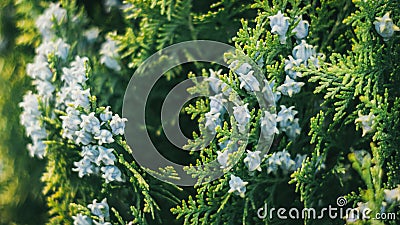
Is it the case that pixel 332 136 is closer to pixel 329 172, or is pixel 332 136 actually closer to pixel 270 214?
pixel 329 172

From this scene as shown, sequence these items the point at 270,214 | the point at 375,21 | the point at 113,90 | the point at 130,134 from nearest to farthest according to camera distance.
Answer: the point at 375,21
the point at 270,214
the point at 130,134
the point at 113,90

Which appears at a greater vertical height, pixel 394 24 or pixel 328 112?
pixel 394 24

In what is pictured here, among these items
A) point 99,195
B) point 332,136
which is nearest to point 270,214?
point 332,136

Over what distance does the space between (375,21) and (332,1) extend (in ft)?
0.50

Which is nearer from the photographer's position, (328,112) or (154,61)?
(328,112)

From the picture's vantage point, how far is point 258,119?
4.07 feet

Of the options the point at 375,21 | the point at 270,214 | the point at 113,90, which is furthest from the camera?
the point at 113,90

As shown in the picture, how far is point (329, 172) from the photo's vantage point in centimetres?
130

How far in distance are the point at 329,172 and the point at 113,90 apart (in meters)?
0.71

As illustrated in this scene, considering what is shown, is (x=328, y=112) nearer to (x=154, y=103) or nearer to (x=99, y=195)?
(x=154, y=103)

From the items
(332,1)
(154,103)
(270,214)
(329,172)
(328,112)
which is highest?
(332,1)

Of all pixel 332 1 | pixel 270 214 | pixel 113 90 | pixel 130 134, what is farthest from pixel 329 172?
pixel 113 90

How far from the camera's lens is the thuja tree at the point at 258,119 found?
3.99ft

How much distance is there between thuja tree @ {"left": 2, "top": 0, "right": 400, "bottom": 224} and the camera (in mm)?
1216
